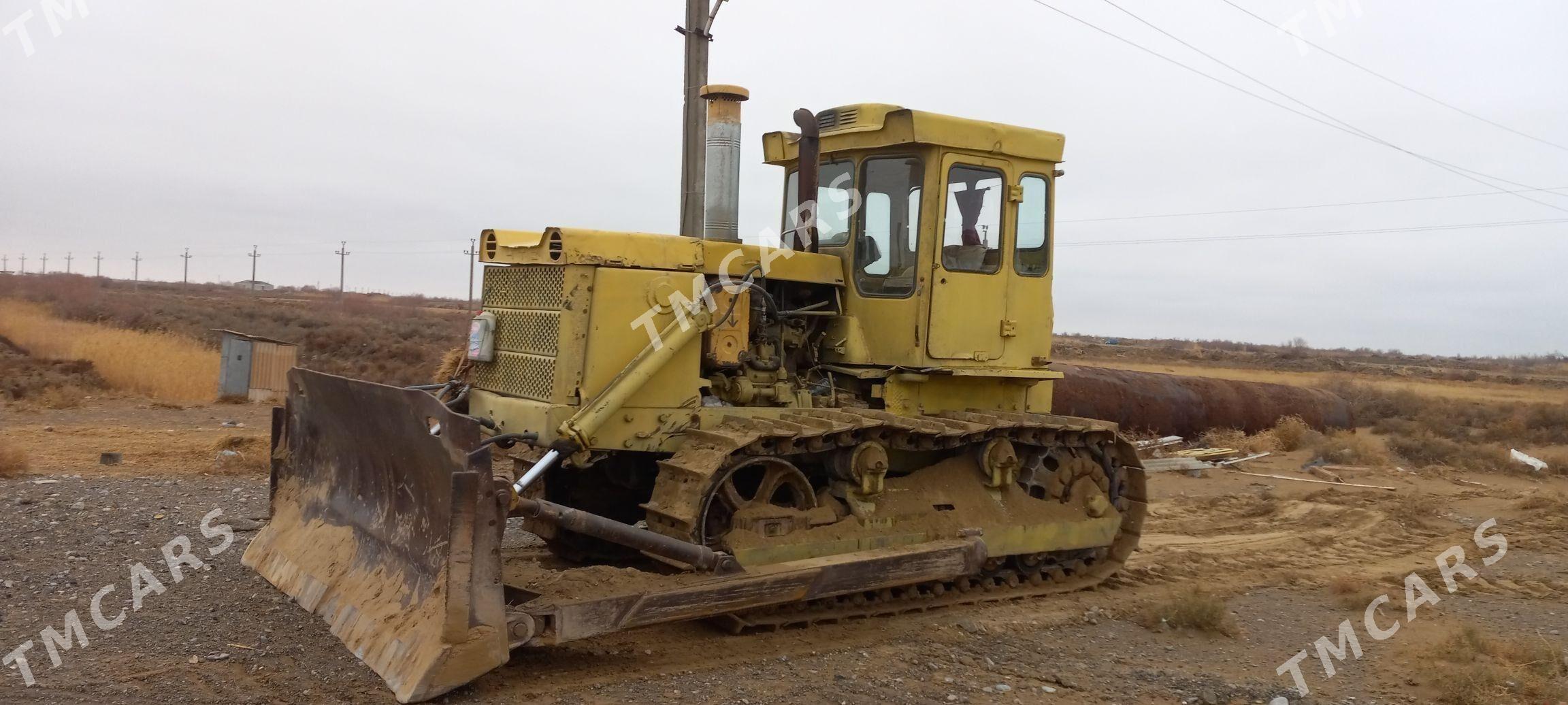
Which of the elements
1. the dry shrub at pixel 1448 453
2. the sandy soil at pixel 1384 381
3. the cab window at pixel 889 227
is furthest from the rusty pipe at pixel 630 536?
the sandy soil at pixel 1384 381

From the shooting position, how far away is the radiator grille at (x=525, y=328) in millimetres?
6227

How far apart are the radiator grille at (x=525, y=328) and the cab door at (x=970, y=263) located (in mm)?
2436

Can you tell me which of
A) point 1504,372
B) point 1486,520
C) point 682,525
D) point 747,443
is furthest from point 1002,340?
point 1504,372

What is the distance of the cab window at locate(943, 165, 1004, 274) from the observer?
7.23m

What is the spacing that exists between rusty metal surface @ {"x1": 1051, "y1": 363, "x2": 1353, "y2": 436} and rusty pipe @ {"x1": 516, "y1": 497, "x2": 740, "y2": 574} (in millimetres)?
10623

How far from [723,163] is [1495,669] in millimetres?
5269

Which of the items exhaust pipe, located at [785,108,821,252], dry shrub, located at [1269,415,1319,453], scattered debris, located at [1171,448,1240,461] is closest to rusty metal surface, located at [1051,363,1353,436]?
dry shrub, located at [1269,415,1319,453]

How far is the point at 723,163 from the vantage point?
697 centimetres

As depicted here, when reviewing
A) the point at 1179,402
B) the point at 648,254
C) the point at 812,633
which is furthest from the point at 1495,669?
the point at 1179,402

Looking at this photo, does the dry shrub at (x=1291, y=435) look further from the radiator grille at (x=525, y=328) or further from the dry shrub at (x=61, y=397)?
the dry shrub at (x=61, y=397)

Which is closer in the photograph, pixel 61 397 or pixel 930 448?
pixel 930 448

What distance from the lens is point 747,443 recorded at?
5.84 m

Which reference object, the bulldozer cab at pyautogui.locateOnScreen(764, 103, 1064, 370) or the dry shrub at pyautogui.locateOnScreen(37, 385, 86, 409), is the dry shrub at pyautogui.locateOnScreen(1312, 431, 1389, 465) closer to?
the bulldozer cab at pyautogui.locateOnScreen(764, 103, 1064, 370)

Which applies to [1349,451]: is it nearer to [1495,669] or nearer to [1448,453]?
[1448,453]
